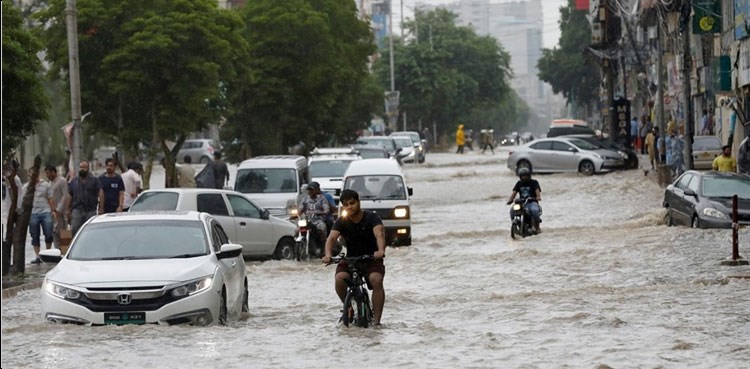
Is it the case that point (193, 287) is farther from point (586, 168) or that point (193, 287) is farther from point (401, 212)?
point (586, 168)

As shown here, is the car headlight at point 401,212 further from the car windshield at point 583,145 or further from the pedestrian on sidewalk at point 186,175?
the car windshield at point 583,145

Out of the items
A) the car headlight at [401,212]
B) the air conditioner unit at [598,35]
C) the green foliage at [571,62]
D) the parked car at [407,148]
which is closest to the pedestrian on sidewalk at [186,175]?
the car headlight at [401,212]

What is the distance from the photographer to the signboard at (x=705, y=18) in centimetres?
4519

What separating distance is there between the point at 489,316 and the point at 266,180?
49.4 ft

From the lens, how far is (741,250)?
956 inches

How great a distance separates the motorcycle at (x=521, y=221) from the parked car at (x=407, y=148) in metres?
42.5

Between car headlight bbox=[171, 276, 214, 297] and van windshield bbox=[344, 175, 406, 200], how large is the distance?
14717mm

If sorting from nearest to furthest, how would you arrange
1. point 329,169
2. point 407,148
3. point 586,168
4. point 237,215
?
point 237,215
point 329,169
point 586,168
point 407,148

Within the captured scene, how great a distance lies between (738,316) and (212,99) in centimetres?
2563

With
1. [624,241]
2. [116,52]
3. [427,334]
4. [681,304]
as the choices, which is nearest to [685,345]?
[427,334]

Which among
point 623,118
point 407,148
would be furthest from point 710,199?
point 407,148

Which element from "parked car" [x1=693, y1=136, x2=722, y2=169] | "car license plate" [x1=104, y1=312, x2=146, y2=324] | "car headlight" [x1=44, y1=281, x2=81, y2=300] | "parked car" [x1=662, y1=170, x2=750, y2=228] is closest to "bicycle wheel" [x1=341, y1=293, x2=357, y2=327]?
"car license plate" [x1=104, y1=312, x2=146, y2=324]

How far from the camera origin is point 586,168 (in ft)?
188

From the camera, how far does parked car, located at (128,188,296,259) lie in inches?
957
